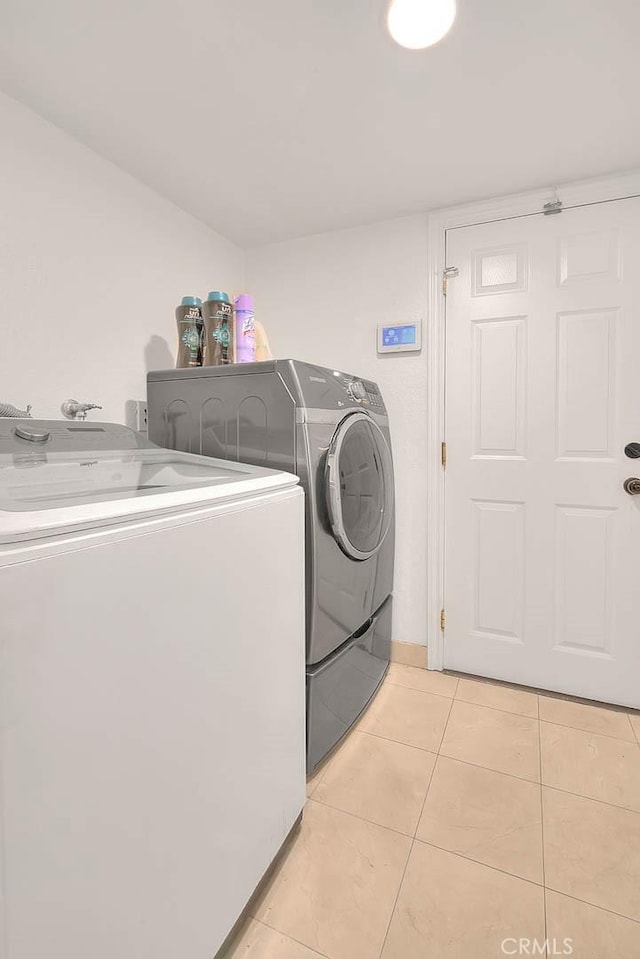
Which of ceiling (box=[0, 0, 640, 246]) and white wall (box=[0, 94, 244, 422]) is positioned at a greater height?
ceiling (box=[0, 0, 640, 246])

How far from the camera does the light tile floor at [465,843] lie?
1014 mm

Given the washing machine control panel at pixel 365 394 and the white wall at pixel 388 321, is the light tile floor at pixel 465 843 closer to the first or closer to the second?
the white wall at pixel 388 321

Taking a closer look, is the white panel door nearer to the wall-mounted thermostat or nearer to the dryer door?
the wall-mounted thermostat

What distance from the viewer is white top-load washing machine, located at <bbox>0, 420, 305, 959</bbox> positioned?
536 millimetres

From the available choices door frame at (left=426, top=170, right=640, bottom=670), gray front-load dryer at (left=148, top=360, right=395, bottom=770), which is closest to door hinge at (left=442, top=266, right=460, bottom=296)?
door frame at (left=426, top=170, right=640, bottom=670)

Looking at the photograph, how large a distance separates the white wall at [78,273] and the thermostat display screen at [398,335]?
97 centimetres

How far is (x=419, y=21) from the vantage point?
1.14 meters

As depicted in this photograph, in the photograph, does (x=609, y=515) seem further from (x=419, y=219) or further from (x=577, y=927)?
(x=419, y=219)

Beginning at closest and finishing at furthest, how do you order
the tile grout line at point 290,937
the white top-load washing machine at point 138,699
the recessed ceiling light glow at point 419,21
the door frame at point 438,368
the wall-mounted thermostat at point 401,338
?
1. the white top-load washing machine at point 138,699
2. the tile grout line at point 290,937
3. the recessed ceiling light glow at point 419,21
4. the door frame at point 438,368
5. the wall-mounted thermostat at point 401,338

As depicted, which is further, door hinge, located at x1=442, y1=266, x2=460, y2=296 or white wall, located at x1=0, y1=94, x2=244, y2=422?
door hinge, located at x1=442, y1=266, x2=460, y2=296

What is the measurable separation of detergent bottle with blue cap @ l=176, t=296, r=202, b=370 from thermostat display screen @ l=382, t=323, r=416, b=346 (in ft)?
2.91

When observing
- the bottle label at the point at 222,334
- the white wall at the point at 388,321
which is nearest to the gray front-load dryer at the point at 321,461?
the bottle label at the point at 222,334

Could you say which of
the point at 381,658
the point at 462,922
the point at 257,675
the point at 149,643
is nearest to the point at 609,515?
the point at 381,658

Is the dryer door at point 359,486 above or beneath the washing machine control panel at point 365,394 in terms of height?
beneath
